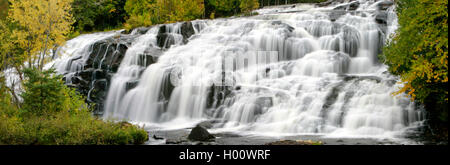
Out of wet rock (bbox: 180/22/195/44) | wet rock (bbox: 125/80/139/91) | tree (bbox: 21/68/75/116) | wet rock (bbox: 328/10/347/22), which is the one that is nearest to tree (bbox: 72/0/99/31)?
wet rock (bbox: 180/22/195/44)

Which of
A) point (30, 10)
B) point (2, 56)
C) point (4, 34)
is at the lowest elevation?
point (2, 56)

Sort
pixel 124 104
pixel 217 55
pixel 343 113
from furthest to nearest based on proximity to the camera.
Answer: pixel 217 55 → pixel 124 104 → pixel 343 113

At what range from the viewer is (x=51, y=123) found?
12.8m

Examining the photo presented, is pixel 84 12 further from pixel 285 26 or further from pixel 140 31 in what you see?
pixel 285 26

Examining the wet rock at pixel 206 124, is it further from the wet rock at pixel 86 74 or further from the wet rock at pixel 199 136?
the wet rock at pixel 86 74

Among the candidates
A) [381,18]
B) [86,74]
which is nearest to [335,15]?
[381,18]

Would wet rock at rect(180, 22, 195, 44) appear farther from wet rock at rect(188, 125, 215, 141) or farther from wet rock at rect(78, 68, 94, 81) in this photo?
wet rock at rect(188, 125, 215, 141)

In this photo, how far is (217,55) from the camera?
24.7m

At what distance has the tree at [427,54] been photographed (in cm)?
1241

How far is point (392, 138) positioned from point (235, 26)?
18078mm

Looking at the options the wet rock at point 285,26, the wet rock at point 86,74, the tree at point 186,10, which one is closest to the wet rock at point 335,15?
the wet rock at point 285,26

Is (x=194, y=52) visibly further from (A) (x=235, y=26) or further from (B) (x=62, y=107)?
(B) (x=62, y=107)

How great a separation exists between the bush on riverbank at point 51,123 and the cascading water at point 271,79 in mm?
5132

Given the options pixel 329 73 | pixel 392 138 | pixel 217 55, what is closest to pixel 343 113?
pixel 392 138
